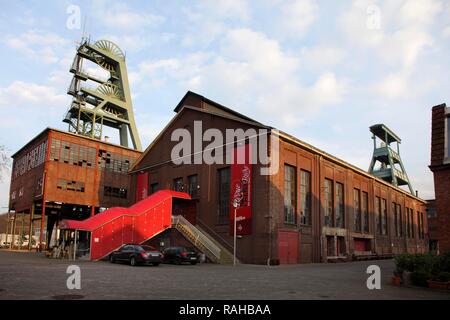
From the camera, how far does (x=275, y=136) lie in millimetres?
32500

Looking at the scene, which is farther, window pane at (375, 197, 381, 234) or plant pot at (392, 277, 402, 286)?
window pane at (375, 197, 381, 234)

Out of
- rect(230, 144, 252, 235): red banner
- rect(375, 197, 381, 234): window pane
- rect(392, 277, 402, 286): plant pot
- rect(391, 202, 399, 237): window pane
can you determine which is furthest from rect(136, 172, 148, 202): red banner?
rect(391, 202, 399, 237): window pane

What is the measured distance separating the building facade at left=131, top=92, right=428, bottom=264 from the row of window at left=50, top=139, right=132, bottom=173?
19.1 ft

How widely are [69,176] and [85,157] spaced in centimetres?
332

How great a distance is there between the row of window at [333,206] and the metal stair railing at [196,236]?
254 inches

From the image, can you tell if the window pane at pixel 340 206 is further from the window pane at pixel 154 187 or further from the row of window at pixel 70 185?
the row of window at pixel 70 185

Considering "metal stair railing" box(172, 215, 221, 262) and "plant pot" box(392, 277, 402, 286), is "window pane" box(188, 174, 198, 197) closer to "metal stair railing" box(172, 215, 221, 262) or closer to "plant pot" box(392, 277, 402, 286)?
"metal stair railing" box(172, 215, 221, 262)

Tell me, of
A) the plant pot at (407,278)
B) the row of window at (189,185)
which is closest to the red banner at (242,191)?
the row of window at (189,185)

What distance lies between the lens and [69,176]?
49156mm

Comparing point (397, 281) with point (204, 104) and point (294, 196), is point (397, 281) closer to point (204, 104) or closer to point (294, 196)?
point (294, 196)

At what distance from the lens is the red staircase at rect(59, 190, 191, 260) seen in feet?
102

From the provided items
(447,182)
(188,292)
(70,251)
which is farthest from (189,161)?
(188,292)

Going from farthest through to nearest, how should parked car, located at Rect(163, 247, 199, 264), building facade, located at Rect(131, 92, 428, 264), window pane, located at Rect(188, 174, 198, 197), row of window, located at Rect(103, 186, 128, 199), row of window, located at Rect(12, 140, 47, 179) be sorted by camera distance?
row of window, located at Rect(103, 186, 128, 199) < row of window, located at Rect(12, 140, 47, 179) < window pane, located at Rect(188, 174, 198, 197) < building facade, located at Rect(131, 92, 428, 264) < parked car, located at Rect(163, 247, 199, 264)

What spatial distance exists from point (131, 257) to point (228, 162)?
41.1 ft
